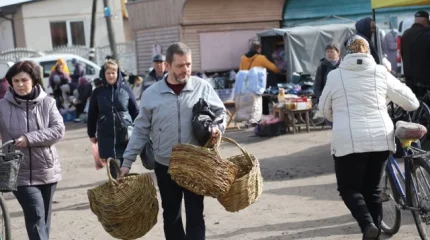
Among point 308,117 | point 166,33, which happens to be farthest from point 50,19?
point 308,117

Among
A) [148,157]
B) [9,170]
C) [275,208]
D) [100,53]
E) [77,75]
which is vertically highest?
[9,170]

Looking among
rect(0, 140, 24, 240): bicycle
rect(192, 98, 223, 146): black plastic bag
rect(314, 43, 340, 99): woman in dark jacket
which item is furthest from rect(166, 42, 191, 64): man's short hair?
rect(314, 43, 340, 99): woman in dark jacket

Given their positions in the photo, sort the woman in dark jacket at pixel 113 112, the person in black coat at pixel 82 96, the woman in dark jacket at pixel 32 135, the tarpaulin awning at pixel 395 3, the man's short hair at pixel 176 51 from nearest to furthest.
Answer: the man's short hair at pixel 176 51, the woman in dark jacket at pixel 32 135, the woman in dark jacket at pixel 113 112, the tarpaulin awning at pixel 395 3, the person in black coat at pixel 82 96

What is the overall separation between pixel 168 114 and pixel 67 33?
34.4 m

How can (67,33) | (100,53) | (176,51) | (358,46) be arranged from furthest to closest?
(67,33) → (100,53) → (358,46) → (176,51)

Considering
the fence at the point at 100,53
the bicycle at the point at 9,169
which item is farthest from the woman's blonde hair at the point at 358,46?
the fence at the point at 100,53

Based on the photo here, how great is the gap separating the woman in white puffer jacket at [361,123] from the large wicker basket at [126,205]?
1.55 meters

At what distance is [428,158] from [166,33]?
60.1 feet

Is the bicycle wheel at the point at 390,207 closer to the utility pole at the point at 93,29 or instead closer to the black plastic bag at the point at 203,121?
the black plastic bag at the point at 203,121

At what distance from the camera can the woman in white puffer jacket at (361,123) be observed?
21.0 ft

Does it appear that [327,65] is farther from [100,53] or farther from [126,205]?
[100,53]

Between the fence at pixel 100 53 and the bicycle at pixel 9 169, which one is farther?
the fence at pixel 100 53

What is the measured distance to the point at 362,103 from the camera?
21.2 feet

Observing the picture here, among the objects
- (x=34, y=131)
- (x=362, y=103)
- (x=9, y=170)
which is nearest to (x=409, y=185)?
(x=362, y=103)
